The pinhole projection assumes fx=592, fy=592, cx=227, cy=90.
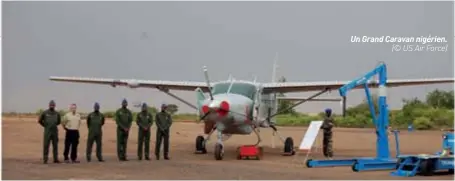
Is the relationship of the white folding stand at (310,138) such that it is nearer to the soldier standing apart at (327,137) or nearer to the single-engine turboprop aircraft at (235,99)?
the single-engine turboprop aircraft at (235,99)

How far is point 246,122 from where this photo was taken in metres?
17.8

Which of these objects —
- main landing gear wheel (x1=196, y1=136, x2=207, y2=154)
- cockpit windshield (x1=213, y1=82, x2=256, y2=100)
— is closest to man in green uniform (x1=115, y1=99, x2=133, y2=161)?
cockpit windshield (x1=213, y1=82, x2=256, y2=100)

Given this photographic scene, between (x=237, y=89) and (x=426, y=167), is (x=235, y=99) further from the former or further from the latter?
(x=426, y=167)

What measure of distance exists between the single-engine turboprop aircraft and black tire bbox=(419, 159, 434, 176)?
10.2 ft

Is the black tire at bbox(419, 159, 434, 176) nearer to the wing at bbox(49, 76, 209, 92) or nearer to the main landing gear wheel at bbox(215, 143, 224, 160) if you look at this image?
the main landing gear wheel at bbox(215, 143, 224, 160)

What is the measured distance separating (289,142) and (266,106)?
1795 millimetres

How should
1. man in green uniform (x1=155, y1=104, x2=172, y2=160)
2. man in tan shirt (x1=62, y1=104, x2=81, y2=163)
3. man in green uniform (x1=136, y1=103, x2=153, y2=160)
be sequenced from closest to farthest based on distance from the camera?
man in tan shirt (x1=62, y1=104, x2=81, y2=163) < man in green uniform (x1=136, y1=103, x2=153, y2=160) < man in green uniform (x1=155, y1=104, x2=172, y2=160)

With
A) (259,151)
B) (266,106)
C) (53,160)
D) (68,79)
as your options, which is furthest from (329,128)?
(68,79)

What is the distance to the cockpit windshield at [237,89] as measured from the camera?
58.5ft

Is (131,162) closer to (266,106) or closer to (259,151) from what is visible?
(259,151)

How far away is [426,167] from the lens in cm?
1179

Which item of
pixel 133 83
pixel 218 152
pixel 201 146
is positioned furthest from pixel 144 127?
pixel 133 83

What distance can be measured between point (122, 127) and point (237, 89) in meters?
3.92

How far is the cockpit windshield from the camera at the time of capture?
17.8 m
